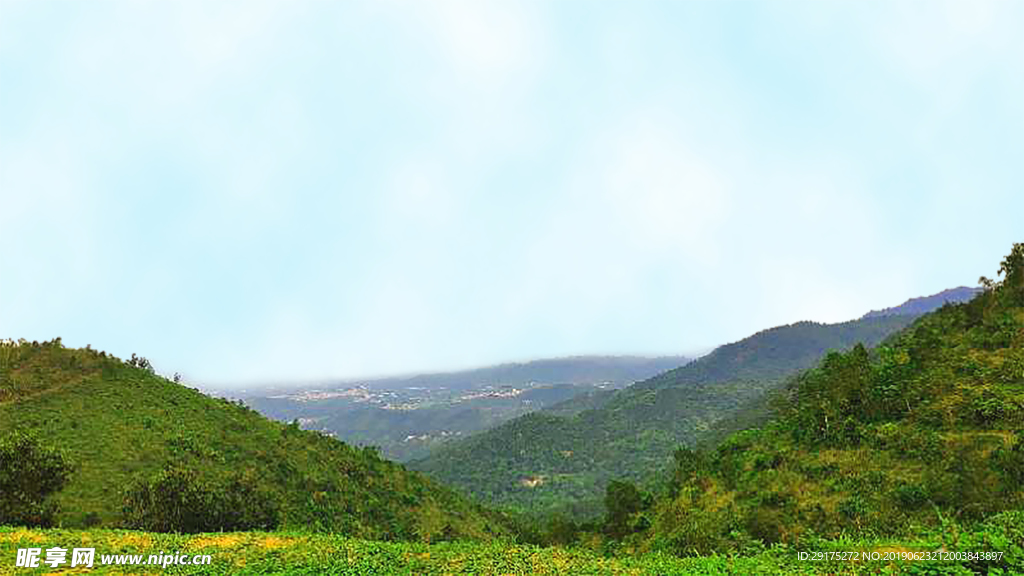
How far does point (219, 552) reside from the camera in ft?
69.4

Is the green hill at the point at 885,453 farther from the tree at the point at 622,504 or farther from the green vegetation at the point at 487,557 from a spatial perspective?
the green vegetation at the point at 487,557

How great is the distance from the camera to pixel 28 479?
104ft

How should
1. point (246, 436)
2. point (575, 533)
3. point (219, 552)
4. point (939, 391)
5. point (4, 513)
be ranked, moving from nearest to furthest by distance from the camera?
point (219, 552) → point (4, 513) → point (939, 391) → point (575, 533) → point (246, 436)

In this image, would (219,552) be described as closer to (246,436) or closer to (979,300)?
(246,436)

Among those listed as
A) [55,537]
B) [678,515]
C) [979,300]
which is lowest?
[678,515]

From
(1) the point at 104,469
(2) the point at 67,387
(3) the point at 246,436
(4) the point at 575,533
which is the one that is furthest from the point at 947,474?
(2) the point at 67,387

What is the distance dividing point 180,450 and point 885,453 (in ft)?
234

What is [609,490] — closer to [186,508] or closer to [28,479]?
[186,508]

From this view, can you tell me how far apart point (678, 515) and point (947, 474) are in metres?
23.0

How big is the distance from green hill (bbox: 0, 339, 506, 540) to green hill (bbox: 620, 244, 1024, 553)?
111ft

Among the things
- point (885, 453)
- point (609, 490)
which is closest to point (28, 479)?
point (609, 490)

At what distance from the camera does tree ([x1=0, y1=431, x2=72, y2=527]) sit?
30.3 meters

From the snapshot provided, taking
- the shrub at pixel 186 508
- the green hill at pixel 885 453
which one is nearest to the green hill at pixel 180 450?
the shrub at pixel 186 508

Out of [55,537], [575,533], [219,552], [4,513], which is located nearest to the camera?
[219,552]
